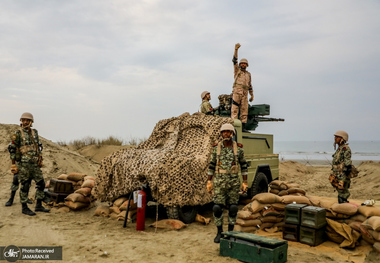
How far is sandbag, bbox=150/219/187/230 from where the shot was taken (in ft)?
20.3

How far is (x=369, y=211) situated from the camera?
17.9ft

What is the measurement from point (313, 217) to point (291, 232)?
19.9 inches

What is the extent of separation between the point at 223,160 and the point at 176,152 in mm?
1622

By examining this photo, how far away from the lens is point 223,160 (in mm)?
5605

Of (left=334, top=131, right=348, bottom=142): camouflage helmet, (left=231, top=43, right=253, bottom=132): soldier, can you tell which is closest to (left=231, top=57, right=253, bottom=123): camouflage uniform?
(left=231, top=43, right=253, bottom=132): soldier

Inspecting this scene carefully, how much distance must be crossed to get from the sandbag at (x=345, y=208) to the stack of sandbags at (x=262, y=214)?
940 millimetres

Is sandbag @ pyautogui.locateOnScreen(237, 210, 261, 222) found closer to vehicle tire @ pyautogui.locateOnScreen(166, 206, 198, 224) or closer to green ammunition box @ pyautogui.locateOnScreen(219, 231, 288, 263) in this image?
vehicle tire @ pyautogui.locateOnScreen(166, 206, 198, 224)

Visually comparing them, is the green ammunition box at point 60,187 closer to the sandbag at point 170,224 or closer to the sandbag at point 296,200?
the sandbag at point 170,224

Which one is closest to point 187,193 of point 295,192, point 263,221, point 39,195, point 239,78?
point 263,221

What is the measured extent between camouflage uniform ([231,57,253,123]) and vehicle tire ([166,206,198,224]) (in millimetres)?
3282

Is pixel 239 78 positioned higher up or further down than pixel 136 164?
higher up

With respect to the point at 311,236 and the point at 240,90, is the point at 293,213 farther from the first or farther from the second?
the point at 240,90

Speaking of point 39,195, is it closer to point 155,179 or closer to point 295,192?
point 155,179

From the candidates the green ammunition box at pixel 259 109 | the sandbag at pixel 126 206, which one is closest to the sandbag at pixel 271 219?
the sandbag at pixel 126 206
